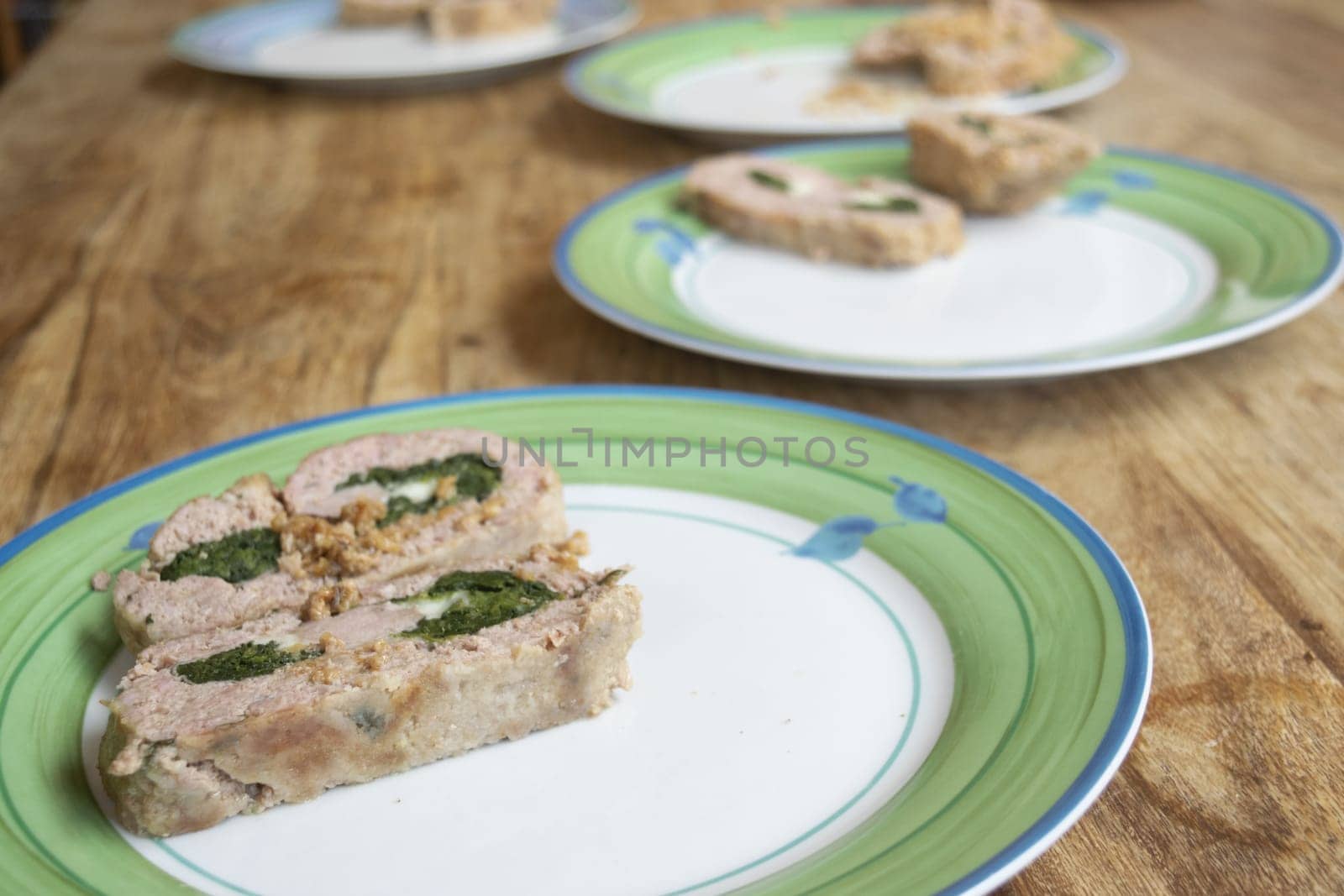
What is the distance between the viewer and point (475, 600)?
149 cm

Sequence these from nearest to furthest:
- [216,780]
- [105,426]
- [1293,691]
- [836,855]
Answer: [836,855] < [216,780] < [1293,691] < [105,426]

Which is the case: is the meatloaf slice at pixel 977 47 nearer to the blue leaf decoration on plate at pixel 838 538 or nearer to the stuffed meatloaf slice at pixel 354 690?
the blue leaf decoration on plate at pixel 838 538

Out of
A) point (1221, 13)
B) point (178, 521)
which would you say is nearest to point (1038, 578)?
point (178, 521)

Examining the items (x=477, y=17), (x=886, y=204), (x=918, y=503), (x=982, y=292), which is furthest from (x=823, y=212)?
(x=477, y=17)

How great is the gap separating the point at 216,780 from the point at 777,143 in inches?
87.8

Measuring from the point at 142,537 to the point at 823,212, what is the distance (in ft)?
4.65

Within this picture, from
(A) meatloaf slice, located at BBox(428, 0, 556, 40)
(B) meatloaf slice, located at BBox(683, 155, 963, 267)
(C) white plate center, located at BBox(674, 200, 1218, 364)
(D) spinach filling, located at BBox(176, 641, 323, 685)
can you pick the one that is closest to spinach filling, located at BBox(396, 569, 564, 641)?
(D) spinach filling, located at BBox(176, 641, 323, 685)

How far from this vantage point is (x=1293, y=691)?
Result: 139cm

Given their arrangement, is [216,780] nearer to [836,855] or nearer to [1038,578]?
[836,855]

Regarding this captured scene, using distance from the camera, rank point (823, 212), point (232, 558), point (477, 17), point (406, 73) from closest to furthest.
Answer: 1. point (232, 558)
2. point (823, 212)
3. point (406, 73)
4. point (477, 17)

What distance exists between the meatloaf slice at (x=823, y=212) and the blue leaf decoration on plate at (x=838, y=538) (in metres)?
0.94

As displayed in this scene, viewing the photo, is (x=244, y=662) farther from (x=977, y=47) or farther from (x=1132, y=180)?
(x=977, y=47)

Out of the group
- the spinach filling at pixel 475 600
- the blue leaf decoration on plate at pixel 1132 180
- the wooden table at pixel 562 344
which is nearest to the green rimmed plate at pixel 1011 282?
the blue leaf decoration on plate at pixel 1132 180

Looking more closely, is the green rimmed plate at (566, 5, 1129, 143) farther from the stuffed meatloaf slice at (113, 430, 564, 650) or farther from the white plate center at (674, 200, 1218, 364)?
the stuffed meatloaf slice at (113, 430, 564, 650)
